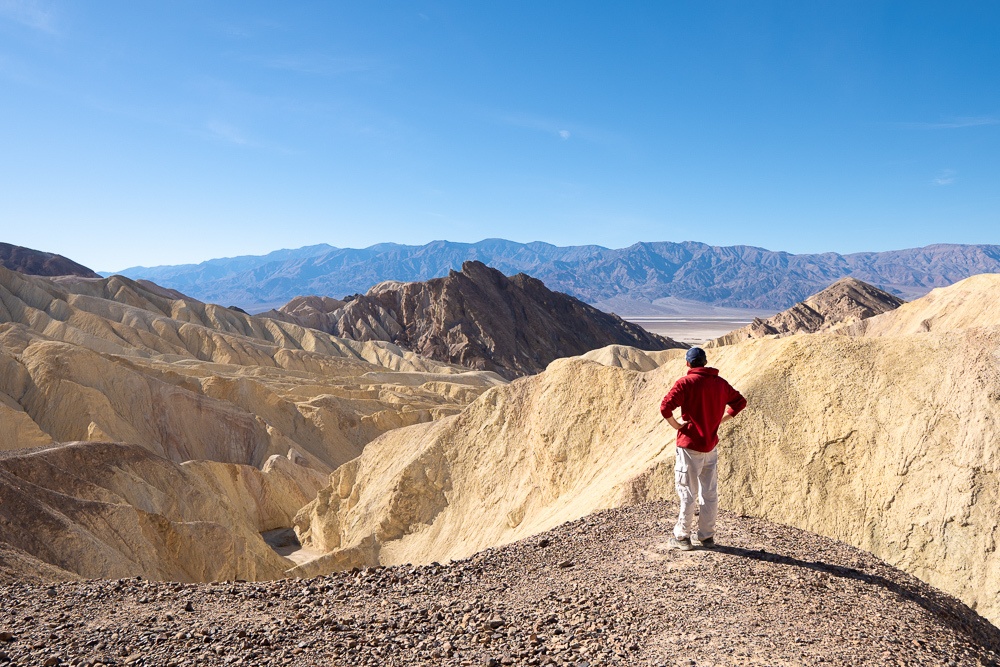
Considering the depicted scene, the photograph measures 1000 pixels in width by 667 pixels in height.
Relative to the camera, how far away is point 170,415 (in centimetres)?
3441

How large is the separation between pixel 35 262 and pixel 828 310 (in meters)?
117

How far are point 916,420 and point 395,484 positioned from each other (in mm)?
14920

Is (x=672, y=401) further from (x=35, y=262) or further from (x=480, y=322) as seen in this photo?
(x=35, y=262)

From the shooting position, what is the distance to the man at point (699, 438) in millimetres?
5875

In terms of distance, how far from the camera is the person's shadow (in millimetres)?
5258

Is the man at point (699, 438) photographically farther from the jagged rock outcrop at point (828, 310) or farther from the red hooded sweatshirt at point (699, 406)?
the jagged rock outcrop at point (828, 310)

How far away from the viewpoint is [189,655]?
502 cm

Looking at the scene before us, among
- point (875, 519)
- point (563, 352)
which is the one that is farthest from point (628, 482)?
point (563, 352)

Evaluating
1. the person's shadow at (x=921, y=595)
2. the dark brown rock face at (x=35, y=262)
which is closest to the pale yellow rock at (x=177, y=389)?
the person's shadow at (x=921, y=595)

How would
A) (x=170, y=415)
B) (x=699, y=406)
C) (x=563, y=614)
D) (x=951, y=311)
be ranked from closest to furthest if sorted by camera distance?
(x=563, y=614)
(x=699, y=406)
(x=951, y=311)
(x=170, y=415)

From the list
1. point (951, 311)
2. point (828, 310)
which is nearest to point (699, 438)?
point (951, 311)

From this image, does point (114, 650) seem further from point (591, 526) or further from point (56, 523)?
point (56, 523)

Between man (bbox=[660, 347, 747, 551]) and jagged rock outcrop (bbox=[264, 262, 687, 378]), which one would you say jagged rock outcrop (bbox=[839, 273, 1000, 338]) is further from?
jagged rock outcrop (bbox=[264, 262, 687, 378])

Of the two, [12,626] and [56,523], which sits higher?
[12,626]
